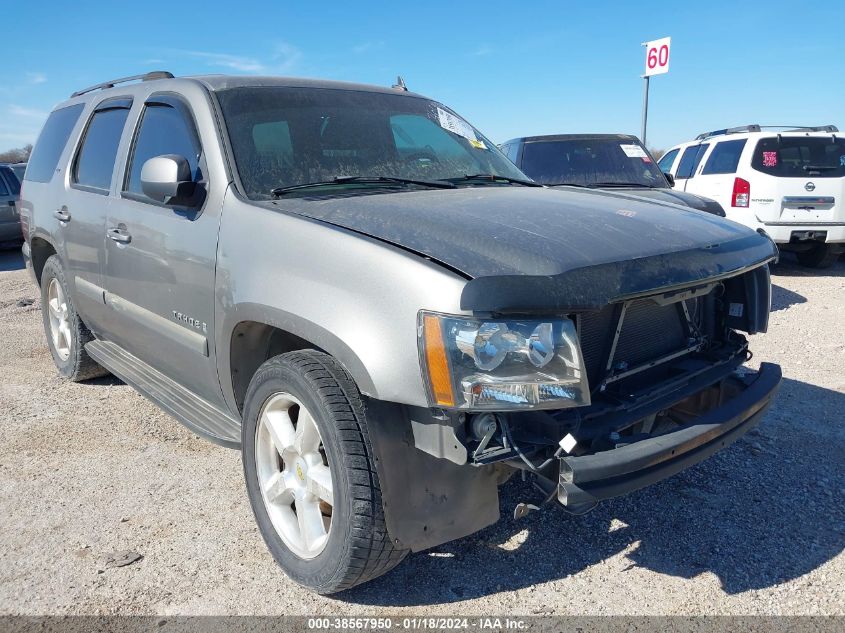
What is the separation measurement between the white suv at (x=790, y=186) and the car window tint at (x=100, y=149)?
24.4ft

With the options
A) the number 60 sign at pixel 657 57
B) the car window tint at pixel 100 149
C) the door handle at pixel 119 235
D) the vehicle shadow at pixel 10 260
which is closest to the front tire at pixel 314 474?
the door handle at pixel 119 235

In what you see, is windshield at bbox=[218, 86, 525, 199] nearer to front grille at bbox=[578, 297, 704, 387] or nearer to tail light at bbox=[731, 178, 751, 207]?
front grille at bbox=[578, 297, 704, 387]

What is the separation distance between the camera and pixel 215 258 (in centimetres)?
275

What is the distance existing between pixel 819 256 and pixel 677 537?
307 inches

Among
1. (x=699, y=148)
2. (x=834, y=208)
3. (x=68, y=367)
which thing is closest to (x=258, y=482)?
(x=68, y=367)

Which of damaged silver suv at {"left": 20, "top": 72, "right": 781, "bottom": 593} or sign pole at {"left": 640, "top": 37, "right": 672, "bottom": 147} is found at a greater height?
sign pole at {"left": 640, "top": 37, "right": 672, "bottom": 147}

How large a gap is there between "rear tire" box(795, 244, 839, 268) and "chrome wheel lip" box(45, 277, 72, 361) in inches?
347

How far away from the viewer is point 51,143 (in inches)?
192

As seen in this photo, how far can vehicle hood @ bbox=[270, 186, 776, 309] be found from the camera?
6.79 ft

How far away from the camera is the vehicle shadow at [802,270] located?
29.4 ft

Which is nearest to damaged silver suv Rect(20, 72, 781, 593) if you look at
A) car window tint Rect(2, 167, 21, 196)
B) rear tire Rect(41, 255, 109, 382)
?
rear tire Rect(41, 255, 109, 382)

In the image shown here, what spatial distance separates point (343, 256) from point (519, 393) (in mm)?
724

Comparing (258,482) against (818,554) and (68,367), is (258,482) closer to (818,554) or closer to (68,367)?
(818,554)

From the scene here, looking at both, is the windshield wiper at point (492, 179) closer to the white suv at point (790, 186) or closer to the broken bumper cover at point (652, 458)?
the broken bumper cover at point (652, 458)
